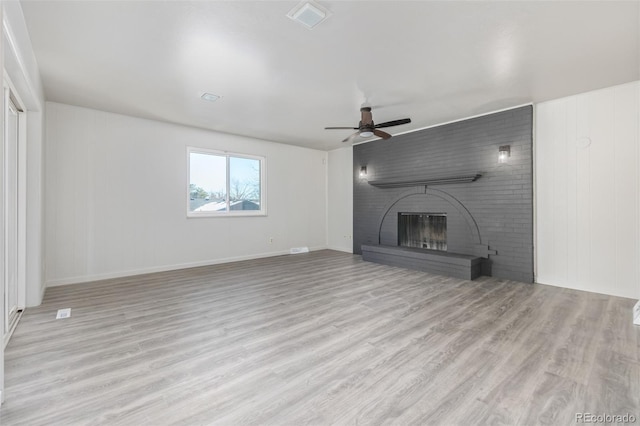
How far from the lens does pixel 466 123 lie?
4.98 m

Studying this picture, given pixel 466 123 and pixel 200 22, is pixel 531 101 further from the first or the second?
pixel 200 22

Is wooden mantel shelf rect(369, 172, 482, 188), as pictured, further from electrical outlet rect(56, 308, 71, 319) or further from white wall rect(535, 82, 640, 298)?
electrical outlet rect(56, 308, 71, 319)

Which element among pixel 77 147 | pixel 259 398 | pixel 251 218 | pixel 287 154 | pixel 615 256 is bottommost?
pixel 259 398

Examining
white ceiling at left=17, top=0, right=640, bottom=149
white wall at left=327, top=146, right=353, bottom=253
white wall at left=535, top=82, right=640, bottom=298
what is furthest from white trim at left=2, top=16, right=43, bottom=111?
white wall at left=535, top=82, right=640, bottom=298

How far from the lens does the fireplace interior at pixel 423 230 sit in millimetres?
5465

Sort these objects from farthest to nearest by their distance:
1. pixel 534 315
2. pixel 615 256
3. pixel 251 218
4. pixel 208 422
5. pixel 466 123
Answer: pixel 251 218
pixel 466 123
pixel 615 256
pixel 534 315
pixel 208 422

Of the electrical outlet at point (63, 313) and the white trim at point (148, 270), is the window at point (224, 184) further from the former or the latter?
the electrical outlet at point (63, 313)

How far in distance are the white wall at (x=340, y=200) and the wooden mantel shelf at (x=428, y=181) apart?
906 millimetres

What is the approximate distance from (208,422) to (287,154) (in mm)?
5996

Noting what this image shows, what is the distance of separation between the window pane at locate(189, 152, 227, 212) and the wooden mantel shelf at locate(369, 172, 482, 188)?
125 inches

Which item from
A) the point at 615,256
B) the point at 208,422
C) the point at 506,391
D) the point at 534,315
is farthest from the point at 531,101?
the point at 208,422

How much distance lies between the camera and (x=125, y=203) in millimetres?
4777

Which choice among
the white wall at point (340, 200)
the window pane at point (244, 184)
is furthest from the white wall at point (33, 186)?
the white wall at point (340, 200)

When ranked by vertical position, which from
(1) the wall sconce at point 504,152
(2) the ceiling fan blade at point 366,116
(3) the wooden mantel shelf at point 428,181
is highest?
(2) the ceiling fan blade at point 366,116
